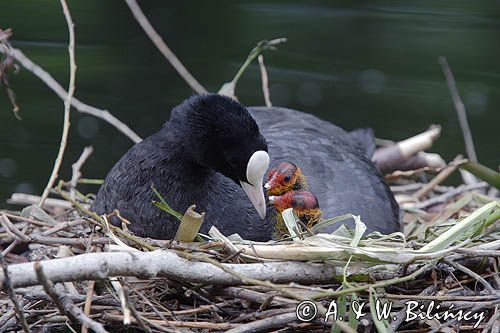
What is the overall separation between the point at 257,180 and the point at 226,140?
185mm

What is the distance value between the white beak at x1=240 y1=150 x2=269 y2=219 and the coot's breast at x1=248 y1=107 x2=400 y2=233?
0.36 m

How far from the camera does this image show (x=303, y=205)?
3.52 meters

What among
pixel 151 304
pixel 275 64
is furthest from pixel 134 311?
pixel 275 64

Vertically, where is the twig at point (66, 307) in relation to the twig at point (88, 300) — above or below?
above

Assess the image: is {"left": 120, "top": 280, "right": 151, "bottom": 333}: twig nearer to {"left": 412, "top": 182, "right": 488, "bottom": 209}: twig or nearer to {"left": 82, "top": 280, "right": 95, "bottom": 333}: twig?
{"left": 82, "top": 280, "right": 95, "bottom": 333}: twig

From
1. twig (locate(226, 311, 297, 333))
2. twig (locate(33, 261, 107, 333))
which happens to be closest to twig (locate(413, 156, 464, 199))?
twig (locate(226, 311, 297, 333))

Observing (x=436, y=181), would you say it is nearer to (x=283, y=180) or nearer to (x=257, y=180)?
(x=283, y=180)

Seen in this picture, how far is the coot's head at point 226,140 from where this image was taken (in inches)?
136

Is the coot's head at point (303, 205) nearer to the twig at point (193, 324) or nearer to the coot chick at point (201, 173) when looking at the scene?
the coot chick at point (201, 173)

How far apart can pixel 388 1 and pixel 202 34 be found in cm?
160

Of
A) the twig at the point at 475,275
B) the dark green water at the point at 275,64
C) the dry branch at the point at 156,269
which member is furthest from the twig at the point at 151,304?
the dark green water at the point at 275,64

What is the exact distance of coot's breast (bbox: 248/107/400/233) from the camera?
4039 millimetres

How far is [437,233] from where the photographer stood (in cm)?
357

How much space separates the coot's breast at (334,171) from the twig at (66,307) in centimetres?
129
